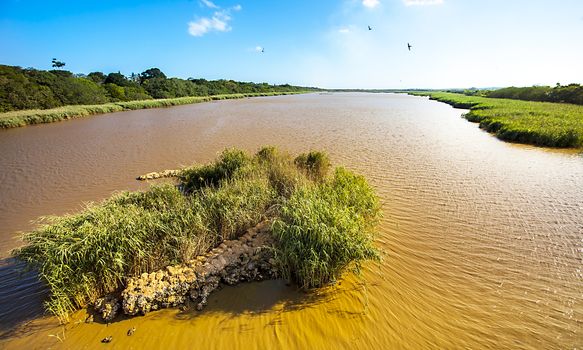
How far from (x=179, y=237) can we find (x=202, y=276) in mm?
1000

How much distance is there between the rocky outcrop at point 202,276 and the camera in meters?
4.47

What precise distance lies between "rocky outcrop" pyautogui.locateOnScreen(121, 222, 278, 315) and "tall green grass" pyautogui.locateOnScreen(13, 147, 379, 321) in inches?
11.1

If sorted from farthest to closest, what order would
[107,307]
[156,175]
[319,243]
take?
1. [156,175]
2. [319,243]
3. [107,307]

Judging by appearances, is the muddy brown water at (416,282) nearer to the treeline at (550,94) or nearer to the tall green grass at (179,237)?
the tall green grass at (179,237)

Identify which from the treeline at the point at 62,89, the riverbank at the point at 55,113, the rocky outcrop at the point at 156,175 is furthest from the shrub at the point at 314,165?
the treeline at the point at 62,89

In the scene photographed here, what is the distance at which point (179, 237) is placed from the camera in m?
5.41

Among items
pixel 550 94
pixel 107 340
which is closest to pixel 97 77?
pixel 107 340

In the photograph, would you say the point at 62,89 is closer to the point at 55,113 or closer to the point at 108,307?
the point at 55,113

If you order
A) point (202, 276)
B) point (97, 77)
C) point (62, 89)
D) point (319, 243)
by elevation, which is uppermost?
point (97, 77)

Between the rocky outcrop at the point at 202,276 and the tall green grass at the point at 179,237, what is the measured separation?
281 millimetres

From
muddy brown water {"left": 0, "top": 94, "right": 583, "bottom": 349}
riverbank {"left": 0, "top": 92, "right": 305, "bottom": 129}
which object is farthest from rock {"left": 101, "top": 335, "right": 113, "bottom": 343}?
riverbank {"left": 0, "top": 92, "right": 305, "bottom": 129}

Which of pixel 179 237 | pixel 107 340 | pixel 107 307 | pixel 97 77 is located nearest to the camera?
pixel 107 340

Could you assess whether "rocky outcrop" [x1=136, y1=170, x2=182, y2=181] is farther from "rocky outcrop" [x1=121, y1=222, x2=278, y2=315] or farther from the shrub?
"rocky outcrop" [x1=121, y1=222, x2=278, y2=315]

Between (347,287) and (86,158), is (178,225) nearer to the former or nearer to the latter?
(347,287)
